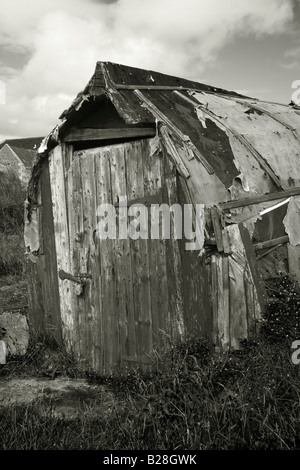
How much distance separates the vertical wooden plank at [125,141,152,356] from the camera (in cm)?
486

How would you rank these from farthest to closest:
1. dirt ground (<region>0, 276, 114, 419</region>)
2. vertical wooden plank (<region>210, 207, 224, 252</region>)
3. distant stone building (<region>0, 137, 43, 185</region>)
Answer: distant stone building (<region>0, 137, 43, 185</region>) → dirt ground (<region>0, 276, 114, 419</region>) → vertical wooden plank (<region>210, 207, 224, 252</region>)

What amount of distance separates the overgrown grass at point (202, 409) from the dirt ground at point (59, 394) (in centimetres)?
20

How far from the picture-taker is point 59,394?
192 inches

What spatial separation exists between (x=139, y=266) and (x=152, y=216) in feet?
2.00

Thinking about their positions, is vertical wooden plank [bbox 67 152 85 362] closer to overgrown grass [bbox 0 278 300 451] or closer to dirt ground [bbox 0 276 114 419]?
dirt ground [bbox 0 276 114 419]

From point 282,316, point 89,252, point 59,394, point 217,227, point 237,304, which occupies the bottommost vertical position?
point 59,394

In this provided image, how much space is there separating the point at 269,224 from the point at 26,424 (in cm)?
321

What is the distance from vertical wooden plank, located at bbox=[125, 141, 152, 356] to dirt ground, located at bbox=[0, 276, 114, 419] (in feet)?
2.34

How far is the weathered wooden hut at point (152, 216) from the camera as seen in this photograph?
14.4ft

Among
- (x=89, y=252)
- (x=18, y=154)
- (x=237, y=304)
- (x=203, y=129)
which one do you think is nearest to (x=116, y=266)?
(x=89, y=252)

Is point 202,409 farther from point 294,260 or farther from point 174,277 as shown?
point 294,260

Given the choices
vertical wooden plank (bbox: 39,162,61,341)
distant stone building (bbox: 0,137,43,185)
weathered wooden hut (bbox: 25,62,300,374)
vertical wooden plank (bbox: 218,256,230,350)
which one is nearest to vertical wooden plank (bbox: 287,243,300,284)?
weathered wooden hut (bbox: 25,62,300,374)

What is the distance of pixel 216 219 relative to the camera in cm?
430

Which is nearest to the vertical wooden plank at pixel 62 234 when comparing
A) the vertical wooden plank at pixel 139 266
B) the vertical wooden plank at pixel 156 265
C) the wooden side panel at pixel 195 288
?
the vertical wooden plank at pixel 139 266
